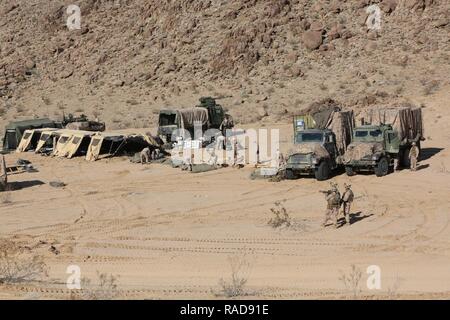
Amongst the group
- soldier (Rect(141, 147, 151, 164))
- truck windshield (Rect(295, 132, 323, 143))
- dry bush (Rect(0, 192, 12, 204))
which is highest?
truck windshield (Rect(295, 132, 323, 143))

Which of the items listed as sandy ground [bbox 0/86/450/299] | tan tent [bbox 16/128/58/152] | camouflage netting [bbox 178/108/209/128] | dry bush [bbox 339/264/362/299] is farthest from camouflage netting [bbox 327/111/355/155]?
tan tent [bbox 16/128/58/152]

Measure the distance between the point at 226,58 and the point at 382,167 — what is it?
26856mm

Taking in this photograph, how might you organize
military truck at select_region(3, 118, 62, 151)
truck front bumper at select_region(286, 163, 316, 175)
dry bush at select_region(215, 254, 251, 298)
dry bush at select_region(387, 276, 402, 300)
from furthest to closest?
military truck at select_region(3, 118, 62, 151) < truck front bumper at select_region(286, 163, 316, 175) < dry bush at select_region(215, 254, 251, 298) < dry bush at select_region(387, 276, 402, 300)

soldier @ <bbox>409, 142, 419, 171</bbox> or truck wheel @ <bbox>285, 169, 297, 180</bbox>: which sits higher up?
soldier @ <bbox>409, 142, 419, 171</bbox>

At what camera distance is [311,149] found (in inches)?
842

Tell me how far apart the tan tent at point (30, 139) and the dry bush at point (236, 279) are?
2036 cm

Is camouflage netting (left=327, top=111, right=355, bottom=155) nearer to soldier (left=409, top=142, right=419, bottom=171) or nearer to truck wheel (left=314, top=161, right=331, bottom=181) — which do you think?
truck wheel (left=314, top=161, right=331, bottom=181)

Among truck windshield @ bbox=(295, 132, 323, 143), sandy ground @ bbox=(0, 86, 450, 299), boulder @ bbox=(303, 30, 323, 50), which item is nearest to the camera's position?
sandy ground @ bbox=(0, 86, 450, 299)

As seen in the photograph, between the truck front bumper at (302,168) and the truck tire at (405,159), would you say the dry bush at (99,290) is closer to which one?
the truck front bumper at (302,168)

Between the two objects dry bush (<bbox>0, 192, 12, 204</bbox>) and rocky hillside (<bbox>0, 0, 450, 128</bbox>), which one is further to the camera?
rocky hillside (<bbox>0, 0, 450, 128</bbox>)

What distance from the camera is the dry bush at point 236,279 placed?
10102 mm

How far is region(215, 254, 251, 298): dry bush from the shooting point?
33.1ft

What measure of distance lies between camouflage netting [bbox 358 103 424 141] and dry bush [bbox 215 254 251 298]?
1170 cm
